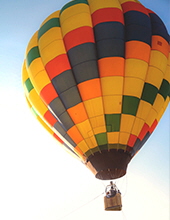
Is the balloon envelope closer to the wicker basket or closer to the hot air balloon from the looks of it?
the hot air balloon

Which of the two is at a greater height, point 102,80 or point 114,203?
point 102,80

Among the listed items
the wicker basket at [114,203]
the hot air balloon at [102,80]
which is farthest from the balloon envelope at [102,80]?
the wicker basket at [114,203]

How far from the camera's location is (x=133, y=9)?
7660mm

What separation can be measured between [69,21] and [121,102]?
1905mm

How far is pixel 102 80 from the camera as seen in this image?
706 centimetres

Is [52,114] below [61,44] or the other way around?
below

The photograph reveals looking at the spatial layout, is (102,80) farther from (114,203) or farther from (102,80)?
(114,203)

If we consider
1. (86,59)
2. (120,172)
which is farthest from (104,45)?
(120,172)

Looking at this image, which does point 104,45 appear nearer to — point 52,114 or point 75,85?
point 75,85

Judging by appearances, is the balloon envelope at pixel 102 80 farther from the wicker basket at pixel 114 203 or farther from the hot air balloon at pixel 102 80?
the wicker basket at pixel 114 203

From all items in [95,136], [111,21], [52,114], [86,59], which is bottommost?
[95,136]

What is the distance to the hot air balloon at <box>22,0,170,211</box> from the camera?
6949mm

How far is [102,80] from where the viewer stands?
7.06 meters

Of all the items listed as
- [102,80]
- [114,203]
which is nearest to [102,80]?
[102,80]
